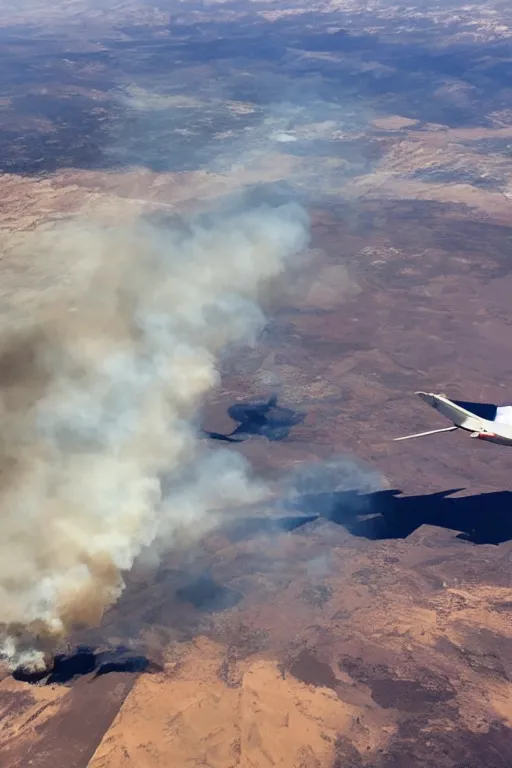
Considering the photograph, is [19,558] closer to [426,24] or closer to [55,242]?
[55,242]

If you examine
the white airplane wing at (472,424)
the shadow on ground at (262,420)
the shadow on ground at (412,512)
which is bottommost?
the shadow on ground at (412,512)

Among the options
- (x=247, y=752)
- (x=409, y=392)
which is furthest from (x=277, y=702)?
(x=409, y=392)

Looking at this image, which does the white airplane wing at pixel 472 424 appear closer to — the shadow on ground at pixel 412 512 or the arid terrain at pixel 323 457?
the shadow on ground at pixel 412 512

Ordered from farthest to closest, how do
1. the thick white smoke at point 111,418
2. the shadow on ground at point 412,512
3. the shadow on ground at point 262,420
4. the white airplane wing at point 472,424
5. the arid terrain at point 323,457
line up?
the shadow on ground at point 262,420 → the white airplane wing at point 472,424 → the shadow on ground at point 412,512 → the thick white smoke at point 111,418 → the arid terrain at point 323,457

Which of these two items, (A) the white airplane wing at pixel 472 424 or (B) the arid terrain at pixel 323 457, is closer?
(B) the arid terrain at pixel 323 457

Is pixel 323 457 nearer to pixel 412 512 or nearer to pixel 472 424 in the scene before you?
pixel 412 512

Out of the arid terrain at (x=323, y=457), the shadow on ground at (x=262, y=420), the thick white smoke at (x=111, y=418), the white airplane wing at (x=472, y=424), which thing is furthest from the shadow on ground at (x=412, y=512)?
the shadow on ground at (x=262, y=420)

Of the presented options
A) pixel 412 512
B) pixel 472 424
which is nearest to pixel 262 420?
pixel 412 512
